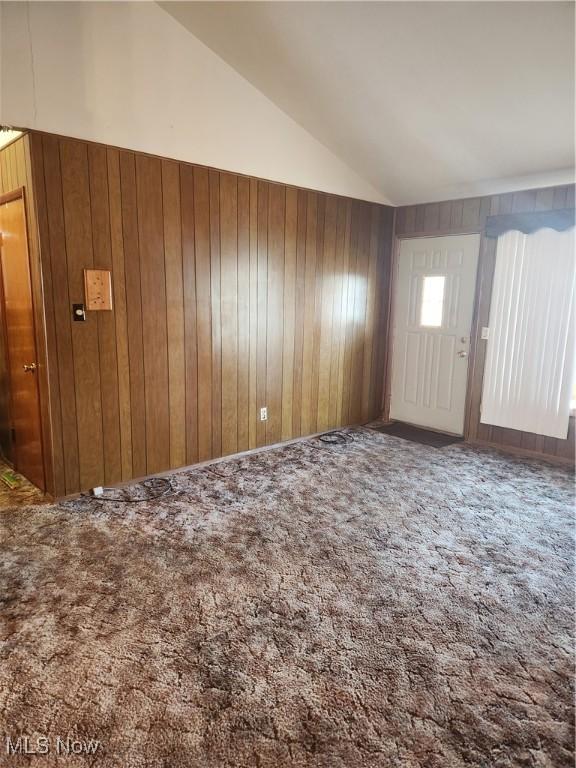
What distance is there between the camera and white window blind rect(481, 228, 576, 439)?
4.21 m

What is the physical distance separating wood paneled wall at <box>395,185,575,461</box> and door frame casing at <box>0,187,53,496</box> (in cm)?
→ 378

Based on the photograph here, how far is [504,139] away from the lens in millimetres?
3812

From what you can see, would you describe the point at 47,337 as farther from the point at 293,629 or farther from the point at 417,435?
the point at 417,435

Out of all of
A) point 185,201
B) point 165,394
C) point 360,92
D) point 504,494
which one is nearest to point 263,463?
point 165,394

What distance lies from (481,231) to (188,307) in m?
2.93

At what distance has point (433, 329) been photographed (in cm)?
527

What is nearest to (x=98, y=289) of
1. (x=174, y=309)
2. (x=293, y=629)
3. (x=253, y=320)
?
(x=174, y=309)

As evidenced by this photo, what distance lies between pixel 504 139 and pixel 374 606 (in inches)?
140

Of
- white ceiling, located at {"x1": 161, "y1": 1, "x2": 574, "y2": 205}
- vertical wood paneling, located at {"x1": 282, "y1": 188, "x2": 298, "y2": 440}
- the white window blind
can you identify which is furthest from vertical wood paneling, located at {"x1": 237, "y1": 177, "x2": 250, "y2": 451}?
the white window blind

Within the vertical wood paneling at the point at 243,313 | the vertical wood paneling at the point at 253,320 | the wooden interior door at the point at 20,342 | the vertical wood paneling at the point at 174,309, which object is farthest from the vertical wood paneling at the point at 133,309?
the vertical wood paneling at the point at 253,320

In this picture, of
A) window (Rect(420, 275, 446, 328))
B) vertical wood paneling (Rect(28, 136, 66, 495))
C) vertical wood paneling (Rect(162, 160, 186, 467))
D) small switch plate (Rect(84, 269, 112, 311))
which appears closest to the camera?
vertical wood paneling (Rect(28, 136, 66, 495))

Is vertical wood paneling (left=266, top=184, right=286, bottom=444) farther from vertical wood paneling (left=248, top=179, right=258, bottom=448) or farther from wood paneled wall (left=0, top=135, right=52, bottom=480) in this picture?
wood paneled wall (left=0, top=135, right=52, bottom=480)

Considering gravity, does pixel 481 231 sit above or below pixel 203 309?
above

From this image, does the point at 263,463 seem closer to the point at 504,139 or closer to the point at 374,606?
the point at 374,606
